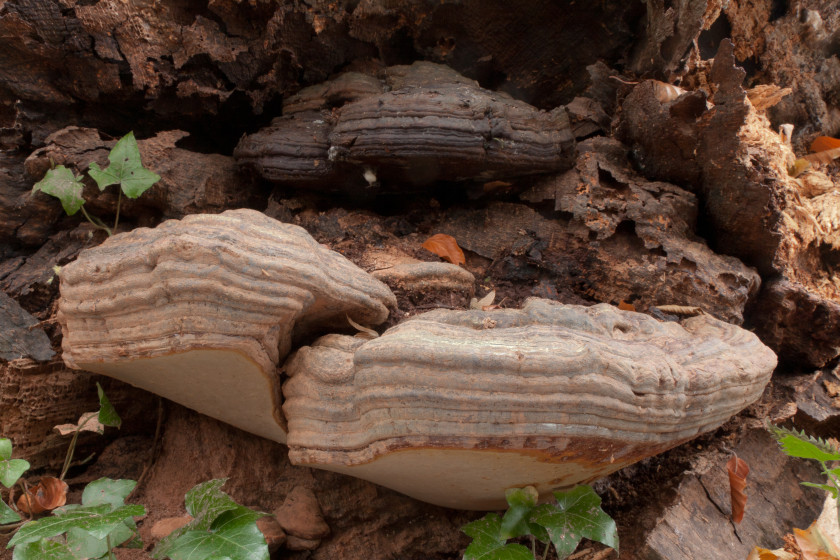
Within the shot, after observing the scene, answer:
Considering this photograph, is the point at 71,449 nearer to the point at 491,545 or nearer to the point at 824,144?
the point at 491,545

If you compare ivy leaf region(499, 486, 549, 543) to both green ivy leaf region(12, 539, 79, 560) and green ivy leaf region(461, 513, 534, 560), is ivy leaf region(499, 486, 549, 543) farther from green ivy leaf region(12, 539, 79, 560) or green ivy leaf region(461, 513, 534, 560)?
green ivy leaf region(12, 539, 79, 560)

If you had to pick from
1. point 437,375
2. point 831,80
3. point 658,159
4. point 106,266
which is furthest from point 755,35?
point 106,266

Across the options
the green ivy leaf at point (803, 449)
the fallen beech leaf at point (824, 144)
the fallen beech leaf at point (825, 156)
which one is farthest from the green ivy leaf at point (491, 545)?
the fallen beech leaf at point (824, 144)

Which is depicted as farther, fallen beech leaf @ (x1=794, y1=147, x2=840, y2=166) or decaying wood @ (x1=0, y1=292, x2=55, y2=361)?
fallen beech leaf @ (x1=794, y1=147, x2=840, y2=166)

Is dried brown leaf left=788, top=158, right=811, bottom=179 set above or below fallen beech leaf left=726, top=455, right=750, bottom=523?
above

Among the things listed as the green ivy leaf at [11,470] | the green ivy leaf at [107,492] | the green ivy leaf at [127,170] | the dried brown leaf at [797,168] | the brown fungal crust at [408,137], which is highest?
the dried brown leaf at [797,168]

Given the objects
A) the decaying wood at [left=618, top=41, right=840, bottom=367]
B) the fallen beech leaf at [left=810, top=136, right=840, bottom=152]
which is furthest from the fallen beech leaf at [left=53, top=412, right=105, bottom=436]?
the fallen beech leaf at [left=810, top=136, right=840, bottom=152]

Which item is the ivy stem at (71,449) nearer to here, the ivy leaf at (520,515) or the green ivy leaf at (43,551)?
the green ivy leaf at (43,551)

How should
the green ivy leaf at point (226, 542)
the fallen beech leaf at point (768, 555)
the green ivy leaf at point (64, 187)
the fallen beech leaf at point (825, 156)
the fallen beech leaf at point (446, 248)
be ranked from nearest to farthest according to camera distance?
the green ivy leaf at point (226, 542) < the fallen beech leaf at point (768, 555) < the green ivy leaf at point (64, 187) < the fallen beech leaf at point (446, 248) < the fallen beech leaf at point (825, 156)
